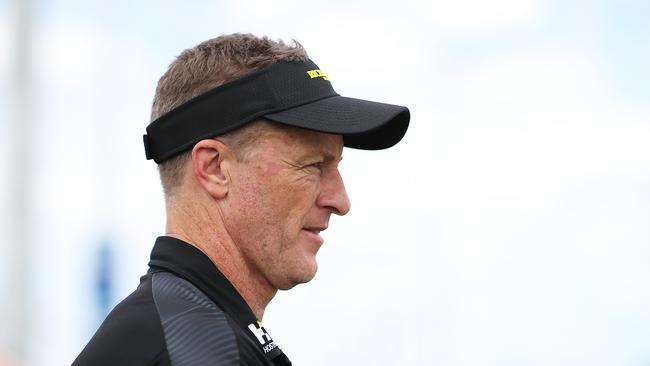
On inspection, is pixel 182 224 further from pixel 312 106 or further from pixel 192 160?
pixel 312 106

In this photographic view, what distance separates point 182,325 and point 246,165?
Result: 463 millimetres

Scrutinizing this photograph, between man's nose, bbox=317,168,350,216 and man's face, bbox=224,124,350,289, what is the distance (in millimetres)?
35

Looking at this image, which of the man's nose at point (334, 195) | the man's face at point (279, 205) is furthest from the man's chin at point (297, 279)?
the man's nose at point (334, 195)

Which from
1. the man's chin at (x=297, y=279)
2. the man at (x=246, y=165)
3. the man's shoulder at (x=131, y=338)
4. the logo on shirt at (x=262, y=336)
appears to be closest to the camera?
the man's shoulder at (x=131, y=338)

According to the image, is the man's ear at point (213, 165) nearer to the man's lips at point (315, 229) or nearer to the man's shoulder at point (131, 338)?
the man's lips at point (315, 229)

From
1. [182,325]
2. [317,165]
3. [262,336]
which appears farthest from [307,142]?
[182,325]

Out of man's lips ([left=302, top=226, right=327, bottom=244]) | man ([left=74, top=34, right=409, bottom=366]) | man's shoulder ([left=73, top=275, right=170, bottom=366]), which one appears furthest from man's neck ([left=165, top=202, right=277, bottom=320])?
man's shoulder ([left=73, top=275, right=170, bottom=366])

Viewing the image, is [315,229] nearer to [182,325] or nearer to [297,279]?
[297,279]

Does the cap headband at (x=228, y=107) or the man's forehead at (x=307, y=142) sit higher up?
the cap headband at (x=228, y=107)

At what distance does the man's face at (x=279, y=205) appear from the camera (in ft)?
7.31

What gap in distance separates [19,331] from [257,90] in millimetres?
4277

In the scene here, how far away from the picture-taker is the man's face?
223cm

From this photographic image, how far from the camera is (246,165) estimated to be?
222cm

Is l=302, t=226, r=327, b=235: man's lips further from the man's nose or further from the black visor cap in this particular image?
the black visor cap
